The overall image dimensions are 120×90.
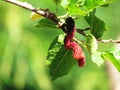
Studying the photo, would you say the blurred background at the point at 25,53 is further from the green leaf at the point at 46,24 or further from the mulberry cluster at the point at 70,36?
the mulberry cluster at the point at 70,36

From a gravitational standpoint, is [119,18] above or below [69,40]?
below

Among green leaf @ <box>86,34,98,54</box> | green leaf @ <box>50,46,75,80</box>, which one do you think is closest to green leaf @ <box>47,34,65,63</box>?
green leaf @ <box>50,46,75,80</box>

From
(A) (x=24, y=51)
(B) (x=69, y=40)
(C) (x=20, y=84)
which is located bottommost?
(C) (x=20, y=84)

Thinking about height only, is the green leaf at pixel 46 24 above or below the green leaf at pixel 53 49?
above

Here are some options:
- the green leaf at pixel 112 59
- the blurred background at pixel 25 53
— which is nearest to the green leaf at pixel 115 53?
the green leaf at pixel 112 59

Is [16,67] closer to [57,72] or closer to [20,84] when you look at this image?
[20,84]

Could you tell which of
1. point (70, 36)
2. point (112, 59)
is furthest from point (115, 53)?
point (70, 36)

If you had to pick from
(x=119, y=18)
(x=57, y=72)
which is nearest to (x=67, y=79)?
(x=119, y=18)
